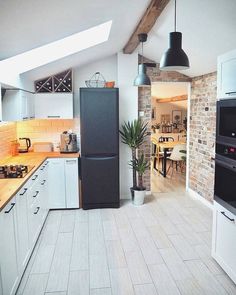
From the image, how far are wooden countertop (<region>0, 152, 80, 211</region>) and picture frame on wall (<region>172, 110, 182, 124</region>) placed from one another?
565 centimetres

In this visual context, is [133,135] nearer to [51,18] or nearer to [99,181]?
[99,181]

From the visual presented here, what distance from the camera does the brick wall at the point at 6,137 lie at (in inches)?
154

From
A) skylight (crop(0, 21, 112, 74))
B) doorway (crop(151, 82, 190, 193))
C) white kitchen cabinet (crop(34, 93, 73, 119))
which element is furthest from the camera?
doorway (crop(151, 82, 190, 193))

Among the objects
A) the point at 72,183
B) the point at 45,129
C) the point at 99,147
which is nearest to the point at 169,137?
the point at 99,147

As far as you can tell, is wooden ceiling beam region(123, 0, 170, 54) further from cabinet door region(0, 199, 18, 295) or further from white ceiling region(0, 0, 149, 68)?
cabinet door region(0, 199, 18, 295)

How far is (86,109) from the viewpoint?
425cm

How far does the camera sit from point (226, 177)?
8.68ft

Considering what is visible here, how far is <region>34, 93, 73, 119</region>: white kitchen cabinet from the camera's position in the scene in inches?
181

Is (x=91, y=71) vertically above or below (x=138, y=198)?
above

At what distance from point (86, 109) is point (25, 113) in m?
0.92

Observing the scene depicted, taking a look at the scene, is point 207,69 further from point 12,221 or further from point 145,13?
point 12,221

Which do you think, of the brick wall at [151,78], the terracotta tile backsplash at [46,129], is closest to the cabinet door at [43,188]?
the terracotta tile backsplash at [46,129]

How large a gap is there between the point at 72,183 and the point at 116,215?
890 millimetres

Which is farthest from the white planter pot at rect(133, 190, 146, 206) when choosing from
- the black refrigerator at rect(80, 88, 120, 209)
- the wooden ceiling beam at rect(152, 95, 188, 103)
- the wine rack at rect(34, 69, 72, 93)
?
the wooden ceiling beam at rect(152, 95, 188, 103)
